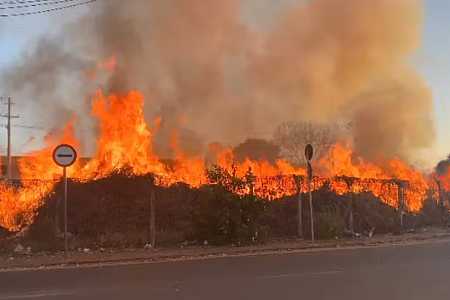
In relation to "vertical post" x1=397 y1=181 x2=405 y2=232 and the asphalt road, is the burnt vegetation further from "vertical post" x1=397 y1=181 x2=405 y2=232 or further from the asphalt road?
"vertical post" x1=397 y1=181 x2=405 y2=232

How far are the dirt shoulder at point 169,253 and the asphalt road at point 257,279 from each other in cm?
111

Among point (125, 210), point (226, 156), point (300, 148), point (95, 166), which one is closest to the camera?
point (125, 210)

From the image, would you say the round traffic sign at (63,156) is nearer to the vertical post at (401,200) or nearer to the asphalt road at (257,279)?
the asphalt road at (257,279)

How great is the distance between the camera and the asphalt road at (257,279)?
7770 mm

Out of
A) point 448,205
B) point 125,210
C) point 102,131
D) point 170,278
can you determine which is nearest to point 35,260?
point 125,210

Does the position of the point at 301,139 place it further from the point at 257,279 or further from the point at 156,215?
the point at 257,279

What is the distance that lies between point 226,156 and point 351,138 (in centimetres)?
998

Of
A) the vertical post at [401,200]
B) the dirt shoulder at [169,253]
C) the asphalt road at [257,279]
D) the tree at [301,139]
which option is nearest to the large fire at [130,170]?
the vertical post at [401,200]

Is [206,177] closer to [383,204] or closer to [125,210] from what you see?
[125,210]

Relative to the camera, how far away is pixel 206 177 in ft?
54.9

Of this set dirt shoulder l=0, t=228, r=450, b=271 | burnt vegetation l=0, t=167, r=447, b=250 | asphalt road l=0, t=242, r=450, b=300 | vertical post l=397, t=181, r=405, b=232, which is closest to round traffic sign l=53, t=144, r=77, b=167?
burnt vegetation l=0, t=167, r=447, b=250

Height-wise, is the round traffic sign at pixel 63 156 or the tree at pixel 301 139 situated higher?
the tree at pixel 301 139

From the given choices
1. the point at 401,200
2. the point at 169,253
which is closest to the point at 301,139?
the point at 401,200

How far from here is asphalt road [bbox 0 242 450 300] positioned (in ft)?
25.5
